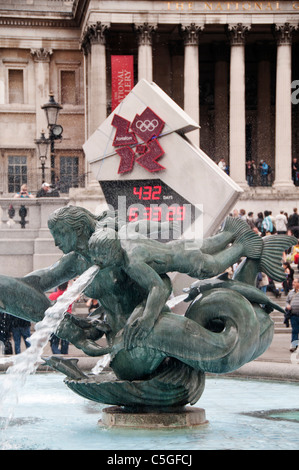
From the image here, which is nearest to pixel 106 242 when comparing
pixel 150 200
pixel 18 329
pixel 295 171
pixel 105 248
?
pixel 105 248

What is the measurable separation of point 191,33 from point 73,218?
4315 cm

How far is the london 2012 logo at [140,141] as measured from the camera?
2236cm

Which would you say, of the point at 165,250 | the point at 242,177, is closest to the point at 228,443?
the point at 165,250

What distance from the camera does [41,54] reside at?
55844 millimetres

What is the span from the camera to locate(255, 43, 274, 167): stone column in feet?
177

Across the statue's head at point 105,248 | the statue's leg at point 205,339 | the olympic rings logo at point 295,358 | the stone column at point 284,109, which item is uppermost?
the stone column at point 284,109

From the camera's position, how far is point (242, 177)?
4834 cm

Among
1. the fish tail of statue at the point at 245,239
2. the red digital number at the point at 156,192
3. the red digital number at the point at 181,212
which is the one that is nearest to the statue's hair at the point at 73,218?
the fish tail of statue at the point at 245,239

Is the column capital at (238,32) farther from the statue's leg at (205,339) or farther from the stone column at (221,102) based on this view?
the statue's leg at (205,339)

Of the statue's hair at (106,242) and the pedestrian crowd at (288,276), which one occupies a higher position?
the statue's hair at (106,242)

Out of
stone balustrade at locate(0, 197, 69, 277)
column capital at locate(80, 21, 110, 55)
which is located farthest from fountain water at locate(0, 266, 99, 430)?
column capital at locate(80, 21, 110, 55)

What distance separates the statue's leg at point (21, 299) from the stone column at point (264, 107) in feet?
152

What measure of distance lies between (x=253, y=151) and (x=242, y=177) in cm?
657

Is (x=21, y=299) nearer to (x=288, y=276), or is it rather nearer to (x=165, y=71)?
(x=288, y=276)
